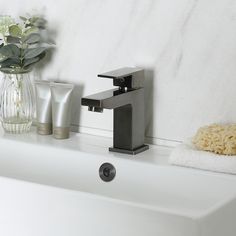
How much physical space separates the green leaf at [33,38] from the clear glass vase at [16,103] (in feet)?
0.29

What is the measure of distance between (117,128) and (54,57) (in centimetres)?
31

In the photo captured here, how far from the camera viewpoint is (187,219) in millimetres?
1187

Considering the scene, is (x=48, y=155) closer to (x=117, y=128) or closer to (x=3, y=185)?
(x=117, y=128)

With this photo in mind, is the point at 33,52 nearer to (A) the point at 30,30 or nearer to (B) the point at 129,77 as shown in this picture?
(A) the point at 30,30

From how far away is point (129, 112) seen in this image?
5.30 feet

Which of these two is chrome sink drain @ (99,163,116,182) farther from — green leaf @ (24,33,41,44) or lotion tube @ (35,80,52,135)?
green leaf @ (24,33,41,44)

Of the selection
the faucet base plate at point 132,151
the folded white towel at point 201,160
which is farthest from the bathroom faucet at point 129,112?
the folded white towel at point 201,160

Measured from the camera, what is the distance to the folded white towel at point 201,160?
1453mm

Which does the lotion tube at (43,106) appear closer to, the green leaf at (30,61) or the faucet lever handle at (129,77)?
the green leaf at (30,61)

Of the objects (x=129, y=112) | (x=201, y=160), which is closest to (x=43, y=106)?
(x=129, y=112)

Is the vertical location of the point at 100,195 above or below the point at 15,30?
below

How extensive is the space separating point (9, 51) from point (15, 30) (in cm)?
6

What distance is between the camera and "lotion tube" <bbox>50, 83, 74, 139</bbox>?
172cm

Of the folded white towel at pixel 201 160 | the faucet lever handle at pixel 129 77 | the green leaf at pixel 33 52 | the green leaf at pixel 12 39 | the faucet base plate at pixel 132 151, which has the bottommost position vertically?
the faucet base plate at pixel 132 151
